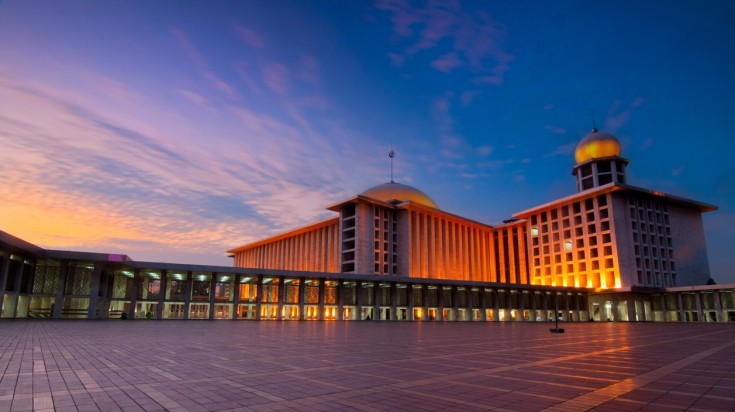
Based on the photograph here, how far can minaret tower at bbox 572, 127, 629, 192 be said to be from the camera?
287ft

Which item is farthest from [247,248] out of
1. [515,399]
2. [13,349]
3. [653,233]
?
[515,399]

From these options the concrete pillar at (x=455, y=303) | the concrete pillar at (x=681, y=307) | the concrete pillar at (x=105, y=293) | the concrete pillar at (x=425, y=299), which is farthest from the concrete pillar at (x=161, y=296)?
the concrete pillar at (x=681, y=307)

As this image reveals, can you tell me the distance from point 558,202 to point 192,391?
86.2m

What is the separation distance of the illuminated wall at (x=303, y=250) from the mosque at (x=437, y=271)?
0.34 metres

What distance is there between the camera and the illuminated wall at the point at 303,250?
88.8 metres

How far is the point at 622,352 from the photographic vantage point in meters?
15.3

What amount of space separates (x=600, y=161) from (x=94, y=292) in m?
86.5

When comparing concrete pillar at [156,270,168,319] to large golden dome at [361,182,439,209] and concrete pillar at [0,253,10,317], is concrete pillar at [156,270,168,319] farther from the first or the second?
large golden dome at [361,182,439,209]

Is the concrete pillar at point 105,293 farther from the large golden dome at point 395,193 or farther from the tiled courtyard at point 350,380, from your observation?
the large golden dome at point 395,193

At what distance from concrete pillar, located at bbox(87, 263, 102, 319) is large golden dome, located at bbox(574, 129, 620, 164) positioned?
8513 cm

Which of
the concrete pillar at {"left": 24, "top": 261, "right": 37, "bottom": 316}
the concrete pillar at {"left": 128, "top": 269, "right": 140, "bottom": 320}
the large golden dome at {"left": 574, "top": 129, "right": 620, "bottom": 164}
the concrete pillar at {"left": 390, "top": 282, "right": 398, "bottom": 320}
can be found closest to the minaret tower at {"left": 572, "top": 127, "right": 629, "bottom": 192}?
the large golden dome at {"left": 574, "top": 129, "right": 620, "bottom": 164}

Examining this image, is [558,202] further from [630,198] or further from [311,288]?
[311,288]

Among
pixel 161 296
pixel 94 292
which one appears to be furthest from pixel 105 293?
pixel 161 296

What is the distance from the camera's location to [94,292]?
40.5 metres
